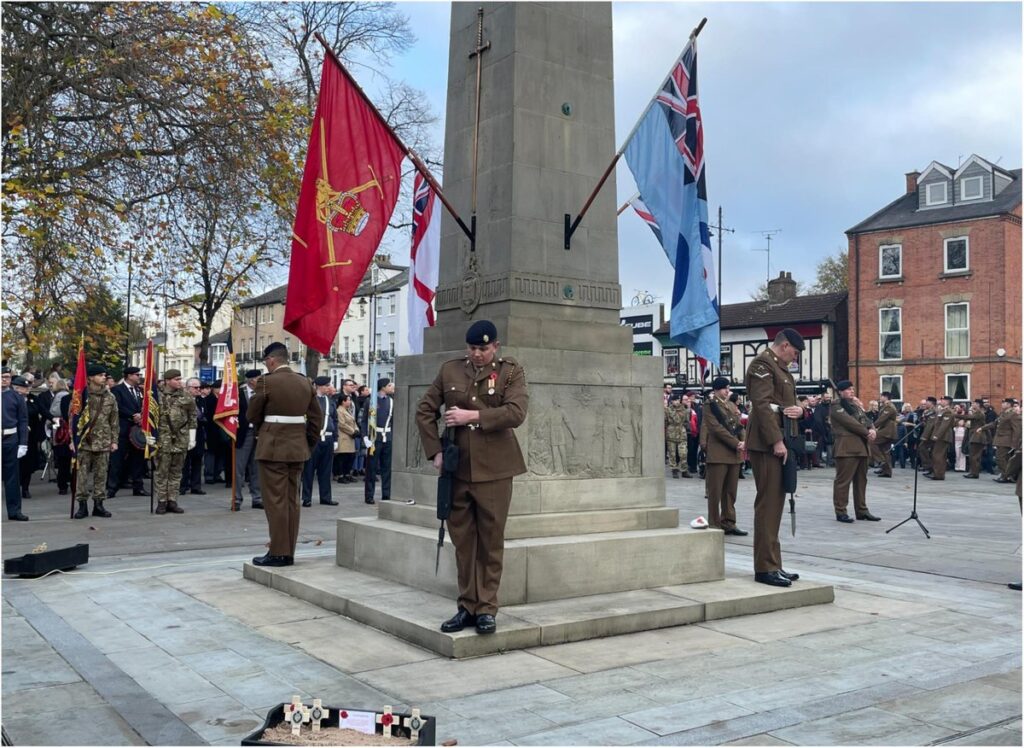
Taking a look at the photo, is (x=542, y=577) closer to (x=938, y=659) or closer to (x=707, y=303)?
(x=938, y=659)

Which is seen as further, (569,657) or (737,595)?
(737,595)

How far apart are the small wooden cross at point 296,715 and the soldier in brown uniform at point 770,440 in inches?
189

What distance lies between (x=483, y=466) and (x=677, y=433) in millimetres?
18592

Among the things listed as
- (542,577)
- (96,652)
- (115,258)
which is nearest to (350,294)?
(542,577)

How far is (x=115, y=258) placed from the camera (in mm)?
18266

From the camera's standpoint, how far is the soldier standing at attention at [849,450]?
14.0 meters

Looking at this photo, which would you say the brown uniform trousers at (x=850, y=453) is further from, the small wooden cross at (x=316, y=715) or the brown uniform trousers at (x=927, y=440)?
the brown uniform trousers at (x=927, y=440)

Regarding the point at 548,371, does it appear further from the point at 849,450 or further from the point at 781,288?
the point at 781,288

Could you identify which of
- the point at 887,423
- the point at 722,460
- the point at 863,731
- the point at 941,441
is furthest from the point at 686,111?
the point at 941,441

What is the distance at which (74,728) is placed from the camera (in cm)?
446

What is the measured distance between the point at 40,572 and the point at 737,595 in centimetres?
620

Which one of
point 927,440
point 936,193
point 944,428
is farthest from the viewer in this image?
point 936,193

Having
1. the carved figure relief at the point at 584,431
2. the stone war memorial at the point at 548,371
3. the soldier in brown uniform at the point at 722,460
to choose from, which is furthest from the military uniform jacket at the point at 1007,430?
the carved figure relief at the point at 584,431

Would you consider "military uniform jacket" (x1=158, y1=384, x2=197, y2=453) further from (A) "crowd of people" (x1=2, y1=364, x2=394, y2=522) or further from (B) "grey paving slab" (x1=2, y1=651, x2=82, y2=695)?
(B) "grey paving slab" (x1=2, y1=651, x2=82, y2=695)
